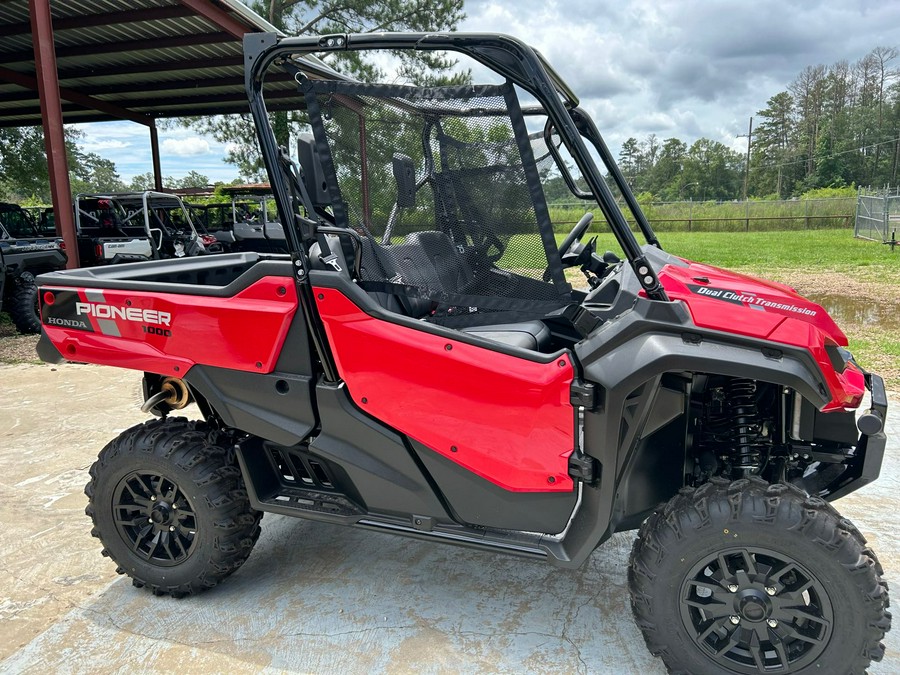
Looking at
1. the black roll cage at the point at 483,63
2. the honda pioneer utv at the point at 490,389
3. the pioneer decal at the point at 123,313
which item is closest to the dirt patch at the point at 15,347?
the pioneer decal at the point at 123,313

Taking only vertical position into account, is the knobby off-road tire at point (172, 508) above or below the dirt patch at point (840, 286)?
above

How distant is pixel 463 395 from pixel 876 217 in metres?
23.8

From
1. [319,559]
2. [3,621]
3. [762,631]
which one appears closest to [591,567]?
[762,631]

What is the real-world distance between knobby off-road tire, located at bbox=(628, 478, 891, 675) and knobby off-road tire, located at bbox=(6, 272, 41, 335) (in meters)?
8.67

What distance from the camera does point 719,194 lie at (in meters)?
66.1

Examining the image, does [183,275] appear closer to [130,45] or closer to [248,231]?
[130,45]

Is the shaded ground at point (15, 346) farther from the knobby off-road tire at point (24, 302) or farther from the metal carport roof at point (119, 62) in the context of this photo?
the metal carport roof at point (119, 62)

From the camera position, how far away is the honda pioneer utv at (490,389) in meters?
2.09

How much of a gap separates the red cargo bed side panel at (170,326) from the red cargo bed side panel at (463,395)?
0.26m

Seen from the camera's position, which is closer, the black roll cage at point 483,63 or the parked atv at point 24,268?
the black roll cage at point 483,63

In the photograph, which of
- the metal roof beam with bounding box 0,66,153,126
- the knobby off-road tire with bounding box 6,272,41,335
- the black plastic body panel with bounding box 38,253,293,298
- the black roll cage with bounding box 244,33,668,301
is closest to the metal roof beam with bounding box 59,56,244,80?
the metal roof beam with bounding box 0,66,153,126

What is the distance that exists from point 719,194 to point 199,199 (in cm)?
5252

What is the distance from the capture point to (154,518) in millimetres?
2828

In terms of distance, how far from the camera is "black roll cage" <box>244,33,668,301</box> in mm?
2094
